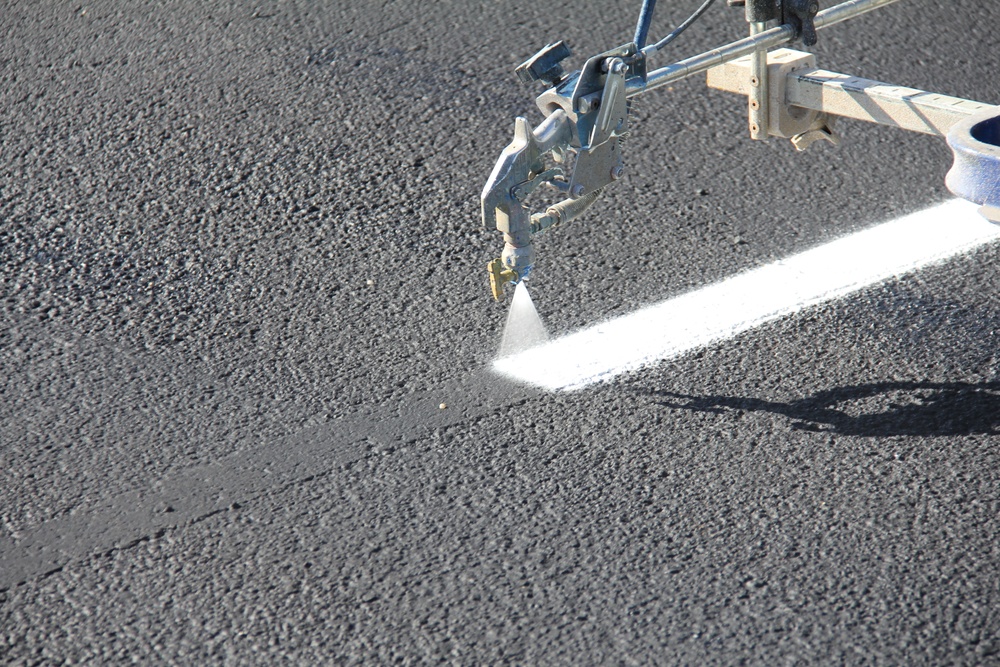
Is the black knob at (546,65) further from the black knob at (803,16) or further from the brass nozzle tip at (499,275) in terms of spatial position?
the black knob at (803,16)

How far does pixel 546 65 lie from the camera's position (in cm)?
249

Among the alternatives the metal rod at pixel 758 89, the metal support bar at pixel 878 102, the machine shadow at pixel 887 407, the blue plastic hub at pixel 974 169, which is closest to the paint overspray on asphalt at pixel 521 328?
the machine shadow at pixel 887 407

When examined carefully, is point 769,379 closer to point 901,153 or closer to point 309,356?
point 309,356

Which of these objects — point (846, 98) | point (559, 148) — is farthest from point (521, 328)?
point (846, 98)

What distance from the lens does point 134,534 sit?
2.41 metres

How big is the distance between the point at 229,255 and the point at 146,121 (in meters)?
0.91

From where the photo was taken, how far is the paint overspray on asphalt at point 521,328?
3.00 m

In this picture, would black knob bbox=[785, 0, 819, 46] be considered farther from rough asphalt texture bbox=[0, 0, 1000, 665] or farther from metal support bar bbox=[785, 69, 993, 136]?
rough asphalt texture bbox=[0, 0, 1000, 665]

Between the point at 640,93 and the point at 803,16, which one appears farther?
the point at 803,16

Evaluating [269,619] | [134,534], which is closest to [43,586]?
[134,534]

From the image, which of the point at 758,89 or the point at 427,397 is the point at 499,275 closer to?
the point at 427,397

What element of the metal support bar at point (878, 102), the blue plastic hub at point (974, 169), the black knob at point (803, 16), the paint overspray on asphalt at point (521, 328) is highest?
the black knob at point (803, 16)

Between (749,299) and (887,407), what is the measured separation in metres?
0.57

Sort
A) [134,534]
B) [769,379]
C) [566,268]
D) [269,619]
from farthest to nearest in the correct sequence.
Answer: [566,268], [769,379], [134,534], [269,619]
